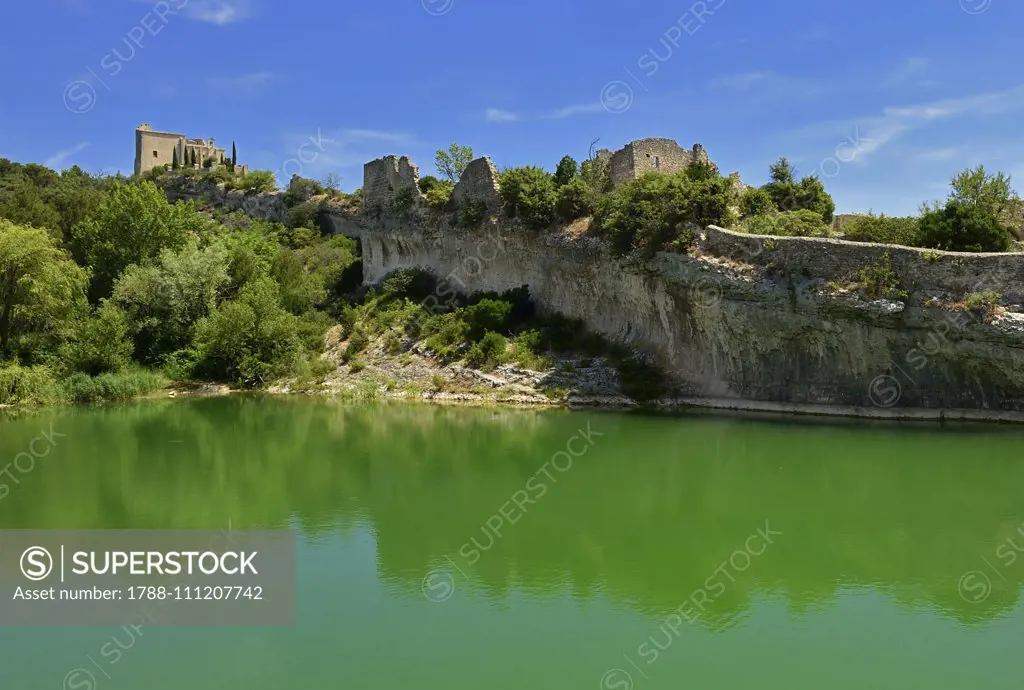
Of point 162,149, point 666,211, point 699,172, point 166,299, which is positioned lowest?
point 166,299

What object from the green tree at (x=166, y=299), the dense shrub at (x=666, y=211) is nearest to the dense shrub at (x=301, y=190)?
the green tree at (x=166, y=299)

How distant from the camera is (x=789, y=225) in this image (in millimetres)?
23906

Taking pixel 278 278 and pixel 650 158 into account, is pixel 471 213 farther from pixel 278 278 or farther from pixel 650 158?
pixel 278 278

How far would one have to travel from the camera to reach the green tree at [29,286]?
83.3 feet

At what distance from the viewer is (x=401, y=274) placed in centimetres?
3619

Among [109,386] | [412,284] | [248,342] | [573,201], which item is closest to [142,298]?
[248,342]

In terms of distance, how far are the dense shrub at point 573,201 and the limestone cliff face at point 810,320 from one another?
1390 millimetres

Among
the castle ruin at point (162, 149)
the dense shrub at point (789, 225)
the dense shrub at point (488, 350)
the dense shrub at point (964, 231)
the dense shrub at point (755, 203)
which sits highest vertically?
the castle ruin at point (162, 149)

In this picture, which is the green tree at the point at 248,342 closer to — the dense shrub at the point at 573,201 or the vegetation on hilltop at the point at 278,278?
the vegetation on hilltop at the point at 278,278

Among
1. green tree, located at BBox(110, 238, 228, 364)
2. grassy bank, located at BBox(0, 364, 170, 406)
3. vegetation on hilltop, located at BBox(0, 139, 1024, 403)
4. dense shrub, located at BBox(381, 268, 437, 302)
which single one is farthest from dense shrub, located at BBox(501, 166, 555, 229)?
grassy bank, located at BBox(0, 364, 170, 406)

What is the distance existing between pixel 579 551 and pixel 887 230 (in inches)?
740

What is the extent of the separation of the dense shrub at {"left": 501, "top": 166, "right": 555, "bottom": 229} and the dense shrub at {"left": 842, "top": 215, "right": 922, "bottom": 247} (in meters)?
11.6

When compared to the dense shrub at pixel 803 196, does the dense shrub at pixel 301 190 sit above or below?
above

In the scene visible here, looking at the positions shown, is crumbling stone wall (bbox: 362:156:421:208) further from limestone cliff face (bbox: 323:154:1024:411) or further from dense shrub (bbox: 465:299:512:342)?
limestone cliff face (bbox: 323:154:1024:411)
